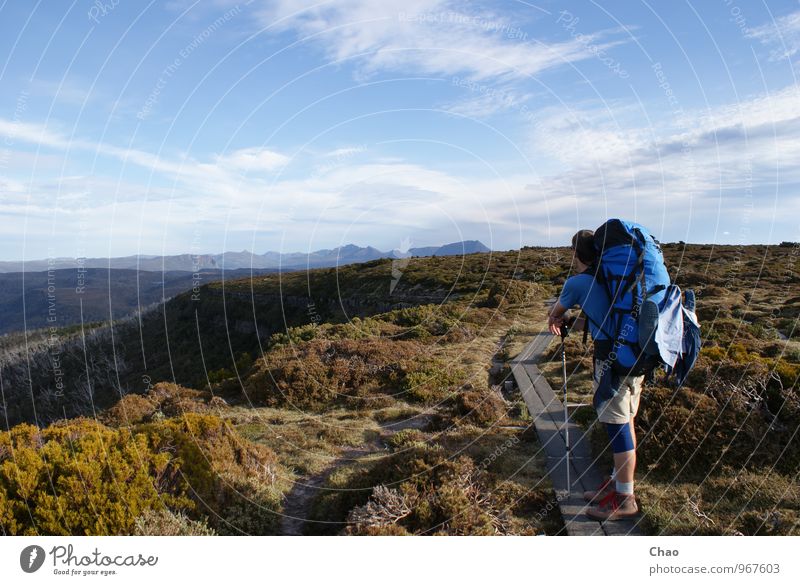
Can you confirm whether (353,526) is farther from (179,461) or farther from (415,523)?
(179,461)

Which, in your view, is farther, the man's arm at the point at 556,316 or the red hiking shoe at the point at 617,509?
the red hiking shoe at the point at 617,509

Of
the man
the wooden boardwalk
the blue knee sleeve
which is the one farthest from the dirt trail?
the blue knee sleeve

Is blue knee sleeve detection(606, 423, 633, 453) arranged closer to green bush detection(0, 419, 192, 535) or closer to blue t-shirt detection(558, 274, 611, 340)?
blue t-shirt detection(558, 274, 611, 340)

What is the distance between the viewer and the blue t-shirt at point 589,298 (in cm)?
471

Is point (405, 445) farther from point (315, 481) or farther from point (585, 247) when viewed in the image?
point (585, 247)

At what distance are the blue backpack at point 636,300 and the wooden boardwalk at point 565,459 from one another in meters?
1.64

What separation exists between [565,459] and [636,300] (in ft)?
10.1

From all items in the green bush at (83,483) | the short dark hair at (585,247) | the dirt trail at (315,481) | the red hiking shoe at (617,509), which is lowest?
the dirt trail at (315,481)

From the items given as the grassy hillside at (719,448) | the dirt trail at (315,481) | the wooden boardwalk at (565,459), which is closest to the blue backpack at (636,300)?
the wooden boardwalk at (565,459)

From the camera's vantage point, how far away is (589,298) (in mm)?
4754

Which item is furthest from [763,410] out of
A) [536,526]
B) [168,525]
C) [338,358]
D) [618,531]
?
[338,358]

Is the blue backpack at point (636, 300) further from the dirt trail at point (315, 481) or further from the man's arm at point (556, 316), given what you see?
the dirt trail at point (315, 481)

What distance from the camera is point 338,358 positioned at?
13.6 meters

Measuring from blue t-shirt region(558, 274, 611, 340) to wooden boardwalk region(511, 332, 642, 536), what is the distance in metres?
1.99
